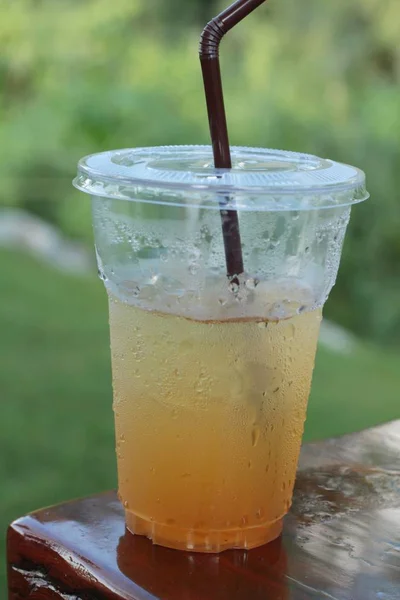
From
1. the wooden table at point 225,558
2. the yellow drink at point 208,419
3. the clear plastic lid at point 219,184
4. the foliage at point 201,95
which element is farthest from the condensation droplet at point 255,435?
the foliage at point 201,95

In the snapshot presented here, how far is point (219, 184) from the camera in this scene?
0.80m

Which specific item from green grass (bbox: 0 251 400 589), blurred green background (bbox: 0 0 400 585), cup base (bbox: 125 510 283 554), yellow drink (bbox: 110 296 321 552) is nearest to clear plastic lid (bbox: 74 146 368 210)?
yellow drink (bbox: 110 296 321 552)

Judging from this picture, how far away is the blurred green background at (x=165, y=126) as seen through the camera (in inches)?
157

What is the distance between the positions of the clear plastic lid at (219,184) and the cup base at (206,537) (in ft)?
1.04

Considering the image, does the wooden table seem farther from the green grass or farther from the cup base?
the green grass

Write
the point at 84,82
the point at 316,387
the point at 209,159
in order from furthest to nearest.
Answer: the point at 84,82 < the point at 316,387 < the point at 209,159

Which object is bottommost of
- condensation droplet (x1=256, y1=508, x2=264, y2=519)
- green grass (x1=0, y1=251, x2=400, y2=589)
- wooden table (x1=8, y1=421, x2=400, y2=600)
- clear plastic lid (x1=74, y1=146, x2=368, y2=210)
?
green grass (x1=0, y1=251, x2=400, y2=589)

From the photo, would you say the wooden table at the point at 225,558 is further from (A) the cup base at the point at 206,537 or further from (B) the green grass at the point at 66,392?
(B) the green grass at the point at 66,392

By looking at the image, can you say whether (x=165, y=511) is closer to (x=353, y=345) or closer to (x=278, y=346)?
(x=278, y=346)

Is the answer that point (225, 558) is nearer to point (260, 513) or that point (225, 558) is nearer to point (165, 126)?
point (260, 513)

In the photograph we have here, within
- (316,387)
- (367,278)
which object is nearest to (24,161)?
(367,278)

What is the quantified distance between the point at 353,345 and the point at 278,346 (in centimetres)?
393

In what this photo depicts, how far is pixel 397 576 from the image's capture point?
86cm

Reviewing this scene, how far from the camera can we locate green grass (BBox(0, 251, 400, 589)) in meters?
3.07
